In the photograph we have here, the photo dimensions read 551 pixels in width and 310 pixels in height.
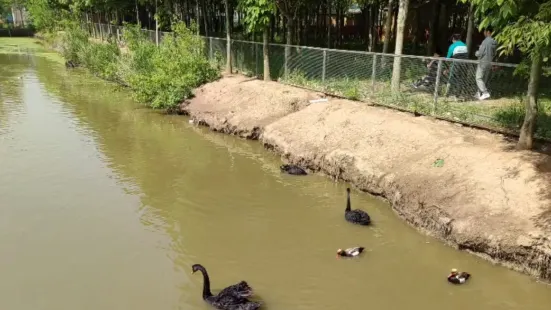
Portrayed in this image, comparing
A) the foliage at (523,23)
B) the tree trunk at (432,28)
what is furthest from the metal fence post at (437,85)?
the tree trunk at (432,28)

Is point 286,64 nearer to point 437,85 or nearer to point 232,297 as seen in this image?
point 437,85

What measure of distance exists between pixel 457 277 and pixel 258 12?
38.4 ft

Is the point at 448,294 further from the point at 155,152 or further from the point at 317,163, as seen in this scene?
the point at 155,152

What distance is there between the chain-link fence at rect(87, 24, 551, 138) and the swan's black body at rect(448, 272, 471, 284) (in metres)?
4.60

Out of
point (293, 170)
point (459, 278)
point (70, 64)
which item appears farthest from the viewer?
point (70, 64)

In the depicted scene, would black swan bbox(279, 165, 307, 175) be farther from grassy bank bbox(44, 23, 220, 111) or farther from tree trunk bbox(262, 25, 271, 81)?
grassy bank bbox(44, 23, 220, 111)

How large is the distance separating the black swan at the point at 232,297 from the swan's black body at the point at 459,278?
9.23 feet

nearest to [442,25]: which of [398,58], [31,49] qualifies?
[398,58]

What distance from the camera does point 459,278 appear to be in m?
6.86

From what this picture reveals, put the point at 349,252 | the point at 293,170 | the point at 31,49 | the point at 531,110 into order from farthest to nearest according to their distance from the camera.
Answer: the point at 31,49, the point at 293,170, the point at 531,110, the point at 349,252

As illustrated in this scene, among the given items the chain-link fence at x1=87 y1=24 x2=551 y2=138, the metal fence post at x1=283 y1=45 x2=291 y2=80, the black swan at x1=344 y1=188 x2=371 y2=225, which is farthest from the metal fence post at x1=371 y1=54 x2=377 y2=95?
the black swan at x1=344 y1=188 x2=371 y2=225

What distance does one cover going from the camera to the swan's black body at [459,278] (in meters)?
6.84

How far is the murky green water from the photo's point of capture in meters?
6.59

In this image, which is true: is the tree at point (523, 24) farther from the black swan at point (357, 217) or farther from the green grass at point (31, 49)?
the green grass at point (31, 49)
